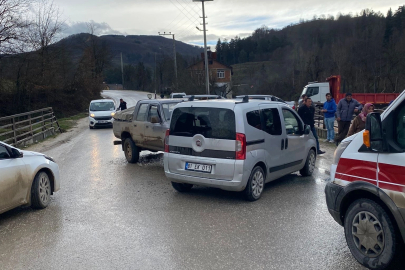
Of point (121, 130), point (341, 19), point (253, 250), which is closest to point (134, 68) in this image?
point (341, 19)

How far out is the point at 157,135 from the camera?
34.2 ft

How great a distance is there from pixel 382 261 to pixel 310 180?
462 centimetres

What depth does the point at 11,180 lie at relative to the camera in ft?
19.9

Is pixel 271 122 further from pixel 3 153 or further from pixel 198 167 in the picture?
pixel 3 153

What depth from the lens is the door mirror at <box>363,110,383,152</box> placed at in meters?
3.93

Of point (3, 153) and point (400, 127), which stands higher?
point (400, 127)

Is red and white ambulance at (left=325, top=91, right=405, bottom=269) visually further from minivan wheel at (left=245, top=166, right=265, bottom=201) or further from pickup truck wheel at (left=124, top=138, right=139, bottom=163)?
pickup truck wheel at (left=124, top=138, right=139, bottom=163)

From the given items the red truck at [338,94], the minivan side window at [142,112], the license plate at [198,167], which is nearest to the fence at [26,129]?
the minivan side window at [142,112]

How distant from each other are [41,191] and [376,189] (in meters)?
5.36

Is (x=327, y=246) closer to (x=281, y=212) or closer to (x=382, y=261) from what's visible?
(x=382, y=261)

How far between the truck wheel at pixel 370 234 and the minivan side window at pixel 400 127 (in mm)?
720

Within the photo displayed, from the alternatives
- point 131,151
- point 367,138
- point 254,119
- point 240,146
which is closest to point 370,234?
point 367,138

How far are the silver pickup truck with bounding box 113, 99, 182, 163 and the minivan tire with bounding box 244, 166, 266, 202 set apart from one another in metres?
3.75

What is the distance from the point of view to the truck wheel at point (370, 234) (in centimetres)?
401
